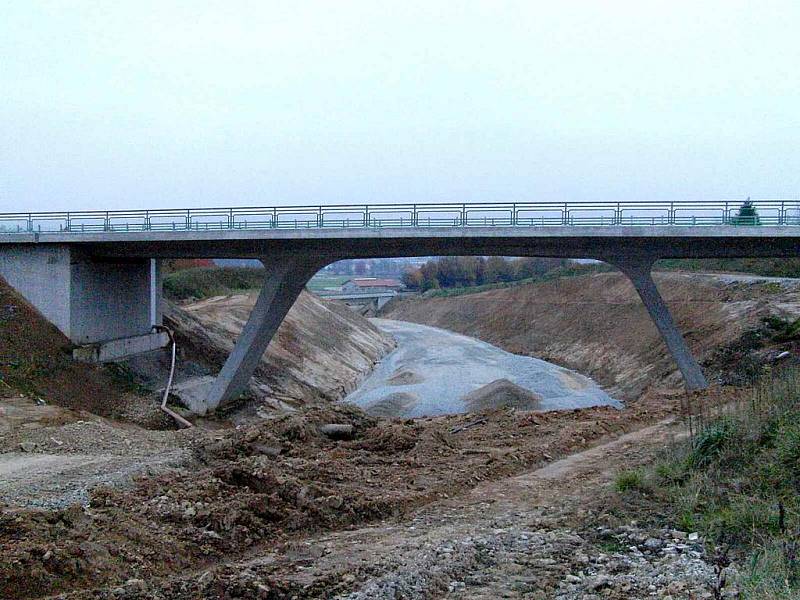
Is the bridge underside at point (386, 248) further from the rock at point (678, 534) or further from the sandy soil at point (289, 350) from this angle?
the rock at point (678, 534)

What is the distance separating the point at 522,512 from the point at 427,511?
161cm

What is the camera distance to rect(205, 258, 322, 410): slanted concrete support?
103 ft

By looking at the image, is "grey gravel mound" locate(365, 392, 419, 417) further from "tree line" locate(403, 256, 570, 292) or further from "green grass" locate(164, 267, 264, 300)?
"tree line" locate(403, 256, 570, 292)

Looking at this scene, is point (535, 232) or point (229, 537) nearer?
point (229, 537)

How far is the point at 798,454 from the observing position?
34.7 ft

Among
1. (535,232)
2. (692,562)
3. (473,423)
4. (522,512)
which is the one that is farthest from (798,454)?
(535,232)

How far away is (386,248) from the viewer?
101ft

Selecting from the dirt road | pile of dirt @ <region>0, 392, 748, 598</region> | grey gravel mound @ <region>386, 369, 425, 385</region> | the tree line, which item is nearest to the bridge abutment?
grey gravel mound @ <region>386, 369, 425, 385</region>

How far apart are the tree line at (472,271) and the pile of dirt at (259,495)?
371 feet

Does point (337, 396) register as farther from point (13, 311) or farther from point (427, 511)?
point (427, 511)

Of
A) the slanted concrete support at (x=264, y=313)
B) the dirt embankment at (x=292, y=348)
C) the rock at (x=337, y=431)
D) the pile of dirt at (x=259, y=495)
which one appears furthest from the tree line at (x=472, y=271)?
the rock at (x=337, y=431)

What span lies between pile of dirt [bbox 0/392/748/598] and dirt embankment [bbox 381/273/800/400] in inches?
772

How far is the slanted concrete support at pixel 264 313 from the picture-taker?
103ft

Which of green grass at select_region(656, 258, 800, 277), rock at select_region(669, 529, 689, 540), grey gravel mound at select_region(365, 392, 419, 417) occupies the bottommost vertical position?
grey gravel mound at select_region(365, 392, 419, 417)
